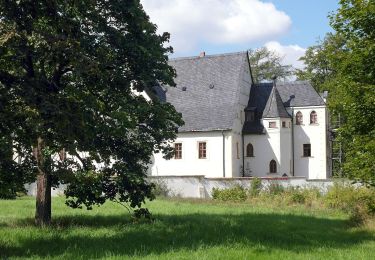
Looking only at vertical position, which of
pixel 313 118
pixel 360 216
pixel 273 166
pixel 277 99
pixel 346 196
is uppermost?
pixel 277 99

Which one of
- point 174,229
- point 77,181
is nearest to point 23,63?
point 77,181

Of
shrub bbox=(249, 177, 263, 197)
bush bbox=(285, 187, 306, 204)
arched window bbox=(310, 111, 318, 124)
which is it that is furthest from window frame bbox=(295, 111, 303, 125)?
bush bbox=(285, 187, 306, 204)

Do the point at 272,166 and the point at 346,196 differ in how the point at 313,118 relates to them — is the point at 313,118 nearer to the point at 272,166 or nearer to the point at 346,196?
the point at 272,166

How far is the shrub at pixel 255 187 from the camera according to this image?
3218 centimetres

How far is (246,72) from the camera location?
4884 centimetres

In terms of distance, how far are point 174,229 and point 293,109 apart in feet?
115

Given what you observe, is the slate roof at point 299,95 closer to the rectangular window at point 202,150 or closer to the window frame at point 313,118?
the window frame at point 313,118

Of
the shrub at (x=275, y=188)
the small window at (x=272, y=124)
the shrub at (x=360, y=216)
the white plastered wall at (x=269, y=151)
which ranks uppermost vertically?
the small window at (x=272, y=124)

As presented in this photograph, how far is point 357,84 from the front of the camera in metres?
16.9

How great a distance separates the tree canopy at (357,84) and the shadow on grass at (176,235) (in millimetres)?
2530

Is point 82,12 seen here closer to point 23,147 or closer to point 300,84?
point 23,147

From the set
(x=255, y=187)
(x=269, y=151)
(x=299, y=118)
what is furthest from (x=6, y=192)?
(x=299, y=118)

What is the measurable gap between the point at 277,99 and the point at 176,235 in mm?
34664

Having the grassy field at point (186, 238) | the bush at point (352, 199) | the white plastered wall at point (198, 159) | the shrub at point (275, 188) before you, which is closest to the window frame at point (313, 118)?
the white plastered wall at point (198, 159)
